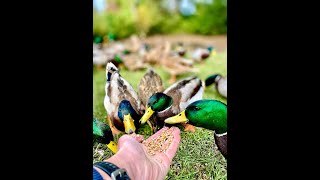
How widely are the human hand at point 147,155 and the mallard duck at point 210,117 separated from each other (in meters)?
0.05

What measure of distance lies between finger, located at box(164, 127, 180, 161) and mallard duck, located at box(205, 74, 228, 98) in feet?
1.22

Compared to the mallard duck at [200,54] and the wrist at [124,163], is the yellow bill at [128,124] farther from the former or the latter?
the mallard duck at [200,54]

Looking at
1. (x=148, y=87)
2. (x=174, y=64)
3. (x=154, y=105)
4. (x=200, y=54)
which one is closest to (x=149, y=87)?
(x=148, y=87)

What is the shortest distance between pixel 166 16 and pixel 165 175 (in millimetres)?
775

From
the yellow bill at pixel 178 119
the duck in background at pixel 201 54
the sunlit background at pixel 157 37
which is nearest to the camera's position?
the yellow bill at pixel 178 119

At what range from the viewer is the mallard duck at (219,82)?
1726 mm

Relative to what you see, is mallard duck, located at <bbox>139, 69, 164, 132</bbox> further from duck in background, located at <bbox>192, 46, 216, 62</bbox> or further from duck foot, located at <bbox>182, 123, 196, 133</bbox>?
duck in background, located at <bbox>192, 46, 216, 62</bbox>

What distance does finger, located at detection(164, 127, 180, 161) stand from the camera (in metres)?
1.35

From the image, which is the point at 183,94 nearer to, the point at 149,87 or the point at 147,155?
the point at 149,87

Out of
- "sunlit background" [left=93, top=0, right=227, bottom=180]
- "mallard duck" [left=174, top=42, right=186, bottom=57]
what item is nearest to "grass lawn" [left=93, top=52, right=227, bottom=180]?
"sunlit background" [left=93, top=0, right=227, bottom=180]

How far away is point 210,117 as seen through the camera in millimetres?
1357

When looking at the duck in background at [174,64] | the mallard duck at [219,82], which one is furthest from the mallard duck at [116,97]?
the duck in background at [174,64]
